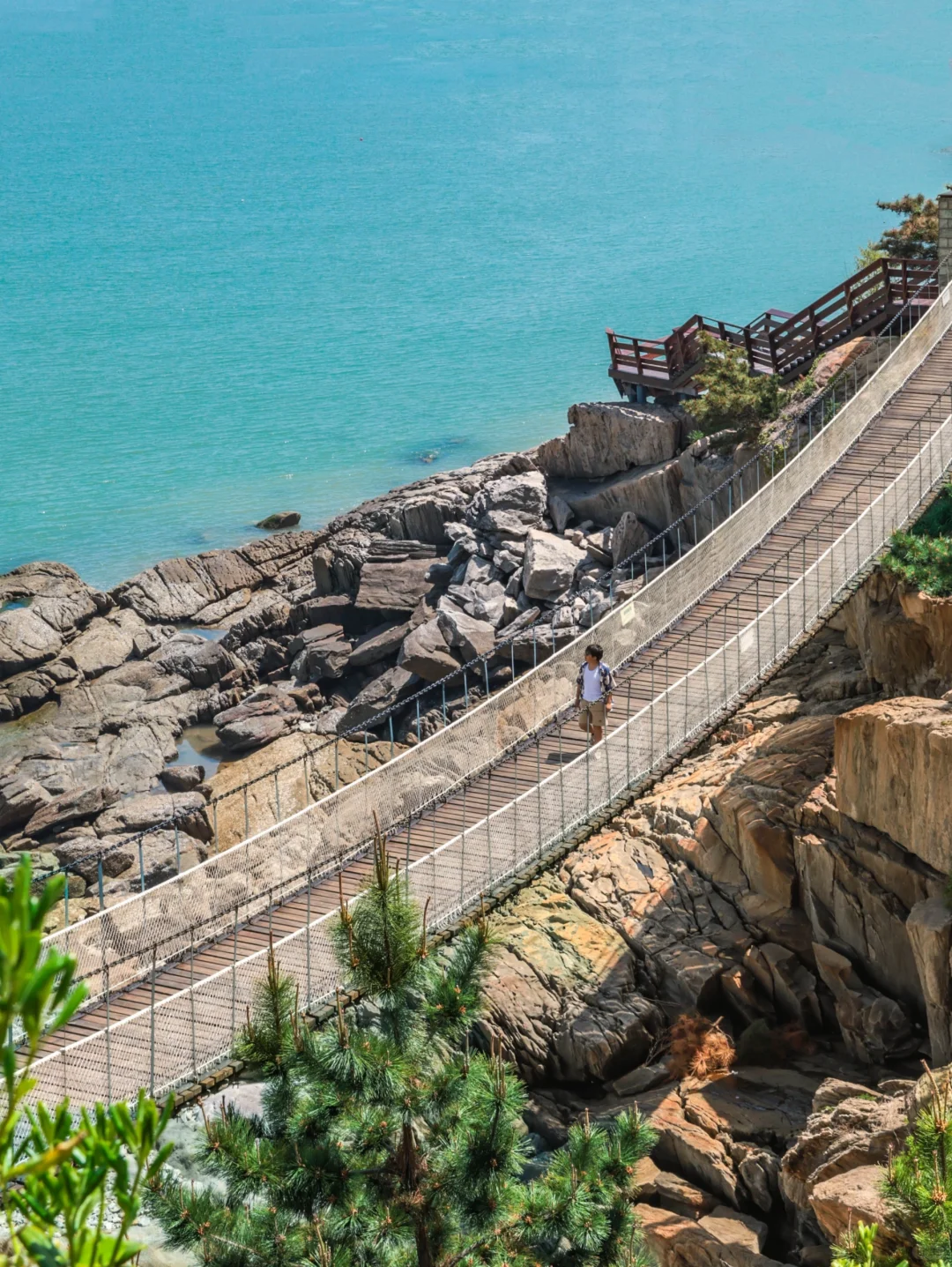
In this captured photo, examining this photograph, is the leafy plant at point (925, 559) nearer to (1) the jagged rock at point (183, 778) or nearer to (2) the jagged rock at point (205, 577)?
(1) the jagged rock at point (183, 778)

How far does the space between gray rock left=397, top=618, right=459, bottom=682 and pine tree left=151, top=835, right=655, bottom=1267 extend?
14239 mm

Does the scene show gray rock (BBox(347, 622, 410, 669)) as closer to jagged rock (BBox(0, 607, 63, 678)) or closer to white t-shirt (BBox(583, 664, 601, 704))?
jagged rock (BBox(0, 607, 63, 678))

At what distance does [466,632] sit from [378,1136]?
49.8ft

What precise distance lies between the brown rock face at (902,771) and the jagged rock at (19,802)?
12217mm

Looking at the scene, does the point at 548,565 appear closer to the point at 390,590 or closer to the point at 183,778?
the point at 390,590

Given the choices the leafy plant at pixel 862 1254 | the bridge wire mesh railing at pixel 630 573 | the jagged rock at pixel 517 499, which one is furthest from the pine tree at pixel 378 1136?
the jagged rock at pixel 517 499

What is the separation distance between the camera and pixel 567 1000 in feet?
46.8

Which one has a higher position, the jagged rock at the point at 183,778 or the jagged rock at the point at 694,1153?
the jagged rock at the point at 694,1153

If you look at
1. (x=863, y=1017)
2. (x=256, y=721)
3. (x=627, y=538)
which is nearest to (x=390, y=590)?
(x=256, y=721)

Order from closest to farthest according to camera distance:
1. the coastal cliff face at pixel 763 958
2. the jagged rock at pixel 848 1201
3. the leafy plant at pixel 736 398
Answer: the jagged rock at pixel 848 1201 < the coastal cliff face at pixel 763 958 < the leafy plant at pixel 736 398

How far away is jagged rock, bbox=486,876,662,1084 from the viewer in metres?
13.9

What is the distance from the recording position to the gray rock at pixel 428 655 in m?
22.4

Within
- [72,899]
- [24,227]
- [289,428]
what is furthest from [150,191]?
[72,899]

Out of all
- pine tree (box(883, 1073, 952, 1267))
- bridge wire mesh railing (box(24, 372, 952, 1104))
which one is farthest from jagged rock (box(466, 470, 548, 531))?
pine tree (box(883, 1073, 952, 1267))
